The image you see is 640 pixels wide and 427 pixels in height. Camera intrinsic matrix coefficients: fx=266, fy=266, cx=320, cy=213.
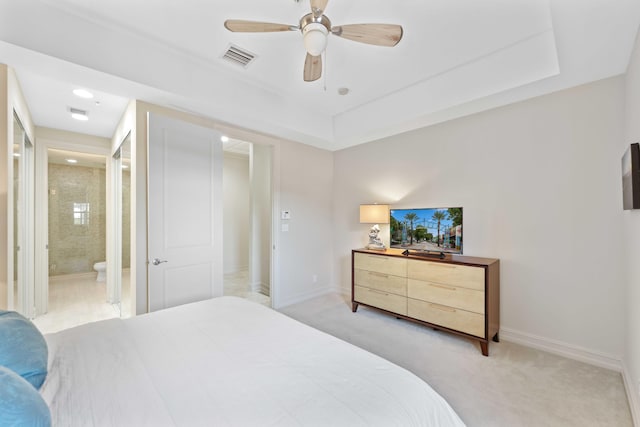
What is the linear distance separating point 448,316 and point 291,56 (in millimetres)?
3038

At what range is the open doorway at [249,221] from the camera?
4.57 metres

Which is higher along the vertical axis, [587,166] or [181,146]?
[181,146]

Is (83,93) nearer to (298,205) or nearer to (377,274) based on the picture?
(298,205)

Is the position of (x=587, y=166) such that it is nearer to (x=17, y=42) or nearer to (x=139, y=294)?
(x=139, y=294)

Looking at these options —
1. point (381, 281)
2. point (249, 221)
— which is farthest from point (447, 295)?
point (249, 221)

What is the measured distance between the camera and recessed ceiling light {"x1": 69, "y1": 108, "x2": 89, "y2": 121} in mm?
3027

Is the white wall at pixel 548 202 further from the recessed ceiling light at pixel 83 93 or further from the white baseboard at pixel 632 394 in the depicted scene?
the recessed ceiling light at pixel 83 93

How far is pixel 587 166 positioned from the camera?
240 centimetres

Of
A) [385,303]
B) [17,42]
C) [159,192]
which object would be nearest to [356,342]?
[385,303]

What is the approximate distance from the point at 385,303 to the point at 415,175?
172 centimetres

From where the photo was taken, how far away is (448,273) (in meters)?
2.77

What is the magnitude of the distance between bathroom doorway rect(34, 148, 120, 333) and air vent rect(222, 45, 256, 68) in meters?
3.30

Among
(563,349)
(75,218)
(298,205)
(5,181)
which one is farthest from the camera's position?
(75,218)

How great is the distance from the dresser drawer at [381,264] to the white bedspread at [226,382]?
1858 millimetres
